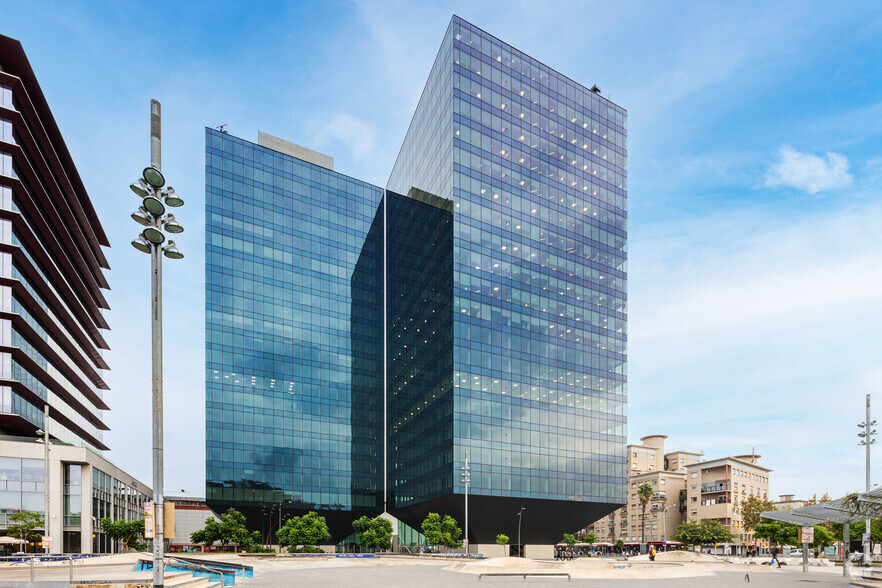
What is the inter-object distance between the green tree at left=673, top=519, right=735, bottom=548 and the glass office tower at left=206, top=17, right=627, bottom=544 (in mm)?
48517

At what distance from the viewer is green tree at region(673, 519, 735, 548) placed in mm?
122250

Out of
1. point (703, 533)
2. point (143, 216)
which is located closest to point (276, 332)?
point (143, 216)

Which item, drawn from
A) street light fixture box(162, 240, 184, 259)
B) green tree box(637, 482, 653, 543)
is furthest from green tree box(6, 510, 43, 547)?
green tree box(637, 482, 653, 543)

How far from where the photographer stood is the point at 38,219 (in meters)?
75.4

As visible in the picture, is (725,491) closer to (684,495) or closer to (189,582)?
(684,495)

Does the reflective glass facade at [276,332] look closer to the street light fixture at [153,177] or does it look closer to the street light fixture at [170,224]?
the street light fixture at [170,224]

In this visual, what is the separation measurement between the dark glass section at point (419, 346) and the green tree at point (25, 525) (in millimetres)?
42779

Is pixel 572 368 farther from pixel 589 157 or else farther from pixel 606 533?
pixel 606 533

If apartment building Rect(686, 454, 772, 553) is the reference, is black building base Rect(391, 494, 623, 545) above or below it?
above

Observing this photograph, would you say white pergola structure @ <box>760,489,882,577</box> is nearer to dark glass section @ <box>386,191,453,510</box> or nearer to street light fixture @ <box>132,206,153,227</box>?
street light fixture @ <box>132,206,153,227</box>

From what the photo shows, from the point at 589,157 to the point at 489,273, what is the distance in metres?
28.0

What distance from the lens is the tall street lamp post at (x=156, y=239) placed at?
15.7 meters

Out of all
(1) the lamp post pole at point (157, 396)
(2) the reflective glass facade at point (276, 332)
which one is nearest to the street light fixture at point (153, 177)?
(1) the lamp post pole at point (157, 396)

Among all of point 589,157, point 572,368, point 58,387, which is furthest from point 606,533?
point 58,387
